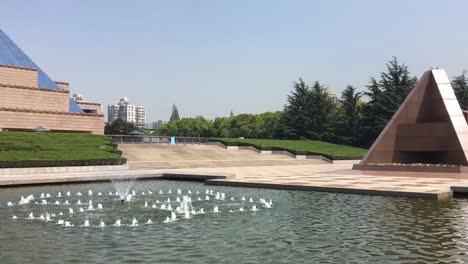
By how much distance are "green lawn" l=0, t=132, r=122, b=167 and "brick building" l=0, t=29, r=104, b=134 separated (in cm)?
623

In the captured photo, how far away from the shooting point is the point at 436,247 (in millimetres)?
8625

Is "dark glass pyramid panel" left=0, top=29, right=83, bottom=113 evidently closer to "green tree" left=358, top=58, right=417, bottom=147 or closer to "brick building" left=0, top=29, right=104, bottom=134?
"brick building" left=0, top=29, right=104, bottom=134

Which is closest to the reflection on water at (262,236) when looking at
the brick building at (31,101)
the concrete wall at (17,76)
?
the brick building at (31,101)

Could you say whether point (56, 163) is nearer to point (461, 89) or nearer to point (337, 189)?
point (337, 189)

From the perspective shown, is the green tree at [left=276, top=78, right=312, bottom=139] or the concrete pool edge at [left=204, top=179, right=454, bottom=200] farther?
the green tree at [left=276, top=78, right=312, bottom=139]

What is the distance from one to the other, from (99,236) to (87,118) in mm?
37186

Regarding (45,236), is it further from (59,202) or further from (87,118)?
(87,118)

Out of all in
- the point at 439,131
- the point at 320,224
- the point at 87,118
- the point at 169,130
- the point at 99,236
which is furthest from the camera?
the point at 169,130

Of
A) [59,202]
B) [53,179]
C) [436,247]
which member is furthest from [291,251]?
[53,179]

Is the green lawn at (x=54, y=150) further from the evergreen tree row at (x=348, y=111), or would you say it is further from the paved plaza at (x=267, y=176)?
the evergreen tree row at (x=348, y=111)

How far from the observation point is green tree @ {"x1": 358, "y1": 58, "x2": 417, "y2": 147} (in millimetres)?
56219

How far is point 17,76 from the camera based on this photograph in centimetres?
4225

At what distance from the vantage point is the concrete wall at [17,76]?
41.4 meters

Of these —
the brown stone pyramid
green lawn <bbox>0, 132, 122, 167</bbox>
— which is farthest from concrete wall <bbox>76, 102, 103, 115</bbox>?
the brown stone pyramid
